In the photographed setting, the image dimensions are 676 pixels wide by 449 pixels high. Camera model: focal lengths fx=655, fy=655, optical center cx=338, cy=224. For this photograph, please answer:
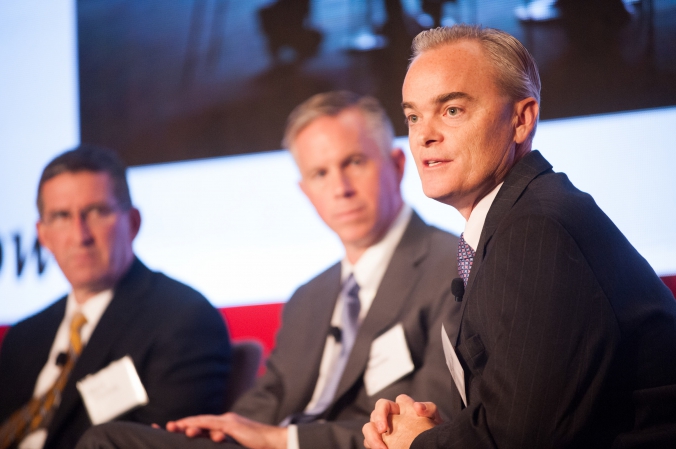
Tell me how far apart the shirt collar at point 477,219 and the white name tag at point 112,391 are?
65.0 inches

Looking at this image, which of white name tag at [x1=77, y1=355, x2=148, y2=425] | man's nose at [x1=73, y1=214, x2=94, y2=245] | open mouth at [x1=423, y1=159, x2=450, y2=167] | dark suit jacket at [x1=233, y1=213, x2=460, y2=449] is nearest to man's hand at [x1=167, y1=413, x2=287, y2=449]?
dark suit jacket at [x1=233, y1=213, x2=460, y2=449]

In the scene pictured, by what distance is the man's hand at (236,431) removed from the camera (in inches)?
86.5

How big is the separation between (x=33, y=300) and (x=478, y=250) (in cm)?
353

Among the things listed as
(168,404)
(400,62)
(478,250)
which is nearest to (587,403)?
(478,250)

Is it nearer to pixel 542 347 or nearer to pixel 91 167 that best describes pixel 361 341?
pixel 542 347

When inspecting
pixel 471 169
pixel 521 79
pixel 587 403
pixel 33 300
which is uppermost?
pixel 521 79

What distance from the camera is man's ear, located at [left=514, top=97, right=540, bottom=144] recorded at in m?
1.66

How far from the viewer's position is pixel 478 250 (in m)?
1.49

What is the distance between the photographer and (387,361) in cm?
228

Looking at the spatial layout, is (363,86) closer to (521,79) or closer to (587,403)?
(521,79)

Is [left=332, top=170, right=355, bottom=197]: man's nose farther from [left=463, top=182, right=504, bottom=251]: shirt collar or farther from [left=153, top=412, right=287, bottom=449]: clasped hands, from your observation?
[left=463, top=182, right=504, bottom=251]: shirt collar

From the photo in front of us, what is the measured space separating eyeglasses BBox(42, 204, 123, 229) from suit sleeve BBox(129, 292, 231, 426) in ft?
1.95

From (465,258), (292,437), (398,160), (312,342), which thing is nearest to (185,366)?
(312,342)

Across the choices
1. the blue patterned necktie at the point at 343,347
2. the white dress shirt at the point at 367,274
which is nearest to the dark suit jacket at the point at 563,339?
the blue patterned necktie at the point at 343,347
